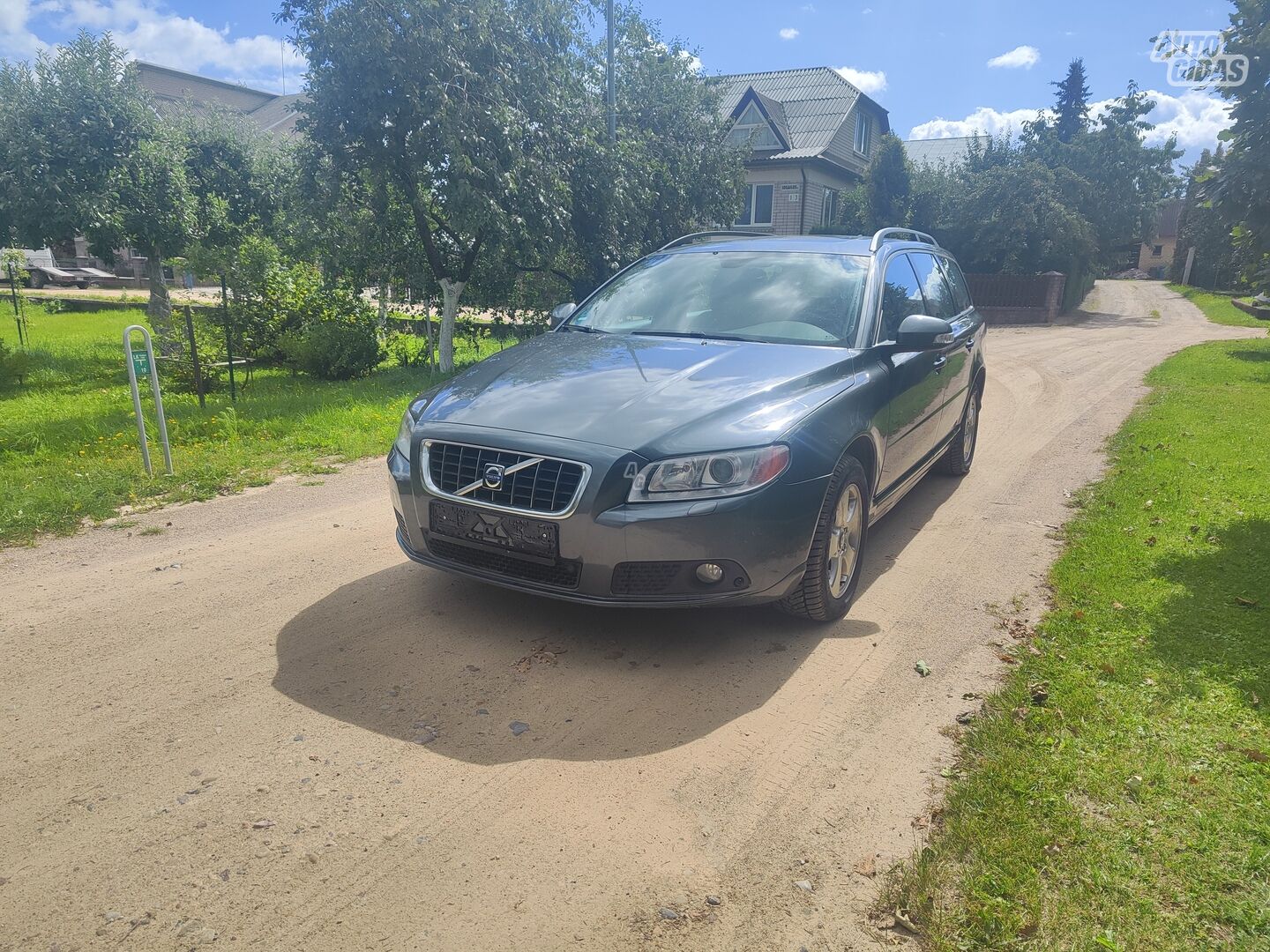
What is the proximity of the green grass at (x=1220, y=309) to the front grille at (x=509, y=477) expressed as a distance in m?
28.6

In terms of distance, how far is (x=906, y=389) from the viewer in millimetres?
5203

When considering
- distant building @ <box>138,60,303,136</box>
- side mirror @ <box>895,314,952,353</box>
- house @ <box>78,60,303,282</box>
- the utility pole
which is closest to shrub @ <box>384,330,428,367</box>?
the utility pole

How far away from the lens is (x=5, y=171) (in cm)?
1403

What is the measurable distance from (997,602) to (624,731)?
2451mm

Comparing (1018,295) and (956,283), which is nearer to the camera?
(956,283)

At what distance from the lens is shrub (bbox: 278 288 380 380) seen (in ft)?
42.9

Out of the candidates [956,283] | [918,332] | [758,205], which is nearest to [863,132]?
[758,205]

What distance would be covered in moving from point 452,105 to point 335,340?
12.5 ft

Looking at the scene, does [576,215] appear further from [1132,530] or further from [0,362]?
[1132,530]

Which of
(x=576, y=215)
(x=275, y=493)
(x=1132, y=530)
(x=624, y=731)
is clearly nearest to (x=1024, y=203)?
(x=576, y=215)

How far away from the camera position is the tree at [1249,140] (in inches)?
201

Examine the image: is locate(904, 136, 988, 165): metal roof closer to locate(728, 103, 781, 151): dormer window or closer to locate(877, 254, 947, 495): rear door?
locate(728, 103, 781, 151): dormer window

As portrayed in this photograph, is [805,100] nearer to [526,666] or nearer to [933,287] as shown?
[933,287]

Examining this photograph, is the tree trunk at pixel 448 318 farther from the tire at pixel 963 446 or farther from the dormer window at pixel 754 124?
the dormer window at pixel 754 124
